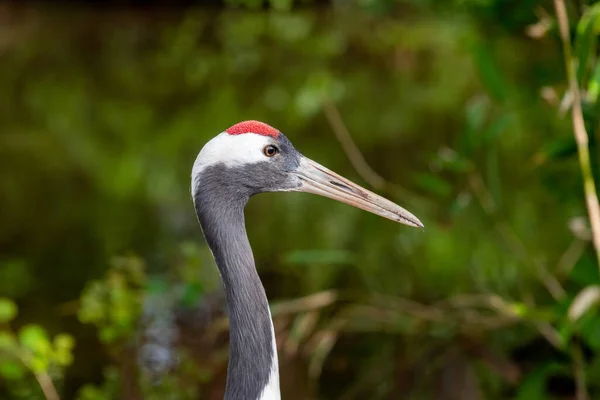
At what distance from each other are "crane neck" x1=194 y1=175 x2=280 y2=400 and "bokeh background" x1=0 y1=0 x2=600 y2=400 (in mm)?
1595

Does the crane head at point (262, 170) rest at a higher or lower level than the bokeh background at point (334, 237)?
lower

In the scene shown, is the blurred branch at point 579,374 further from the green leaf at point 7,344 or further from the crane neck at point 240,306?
the green leaf at point 7,344

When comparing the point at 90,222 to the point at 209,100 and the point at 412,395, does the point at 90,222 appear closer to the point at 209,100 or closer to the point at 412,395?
the point at 412,395

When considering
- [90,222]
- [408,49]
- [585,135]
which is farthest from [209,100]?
[585,135]

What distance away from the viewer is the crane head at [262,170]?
2.76 meters

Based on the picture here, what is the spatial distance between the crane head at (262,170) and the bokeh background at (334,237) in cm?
117

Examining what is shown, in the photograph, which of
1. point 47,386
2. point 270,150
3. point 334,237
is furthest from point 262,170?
point 334,237

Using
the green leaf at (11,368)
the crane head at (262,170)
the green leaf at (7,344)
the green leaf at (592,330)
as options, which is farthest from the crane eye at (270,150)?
the green leaf at (11,368)

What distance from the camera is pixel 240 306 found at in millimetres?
2758

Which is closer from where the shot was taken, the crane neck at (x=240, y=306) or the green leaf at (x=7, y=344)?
the crane neck at (x=240, y=306)

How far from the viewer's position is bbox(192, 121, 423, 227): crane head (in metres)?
2.76

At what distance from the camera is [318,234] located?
302 inches

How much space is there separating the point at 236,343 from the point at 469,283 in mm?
3985

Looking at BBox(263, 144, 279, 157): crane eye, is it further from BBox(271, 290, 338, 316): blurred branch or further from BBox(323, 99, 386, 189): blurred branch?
BBox(271, 290, 338, 316): blurred branch
